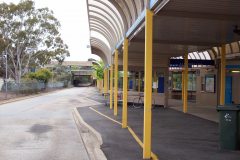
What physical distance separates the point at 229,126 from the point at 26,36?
44151 millimetres

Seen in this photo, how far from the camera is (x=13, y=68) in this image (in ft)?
188

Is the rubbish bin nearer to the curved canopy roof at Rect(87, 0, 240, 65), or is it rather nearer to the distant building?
the curved canopy roof at Rect(87, 0, 240, 65)

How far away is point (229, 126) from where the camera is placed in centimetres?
870

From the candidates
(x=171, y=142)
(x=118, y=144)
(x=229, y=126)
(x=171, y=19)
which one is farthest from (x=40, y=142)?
(x=229, y=126)

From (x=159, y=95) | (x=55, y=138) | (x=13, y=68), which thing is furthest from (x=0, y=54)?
(x=55, y=138)

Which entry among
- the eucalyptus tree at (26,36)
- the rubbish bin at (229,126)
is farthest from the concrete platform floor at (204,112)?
the eucalyptus tree at (26,36)

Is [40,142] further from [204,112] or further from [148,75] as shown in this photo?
[204,112]

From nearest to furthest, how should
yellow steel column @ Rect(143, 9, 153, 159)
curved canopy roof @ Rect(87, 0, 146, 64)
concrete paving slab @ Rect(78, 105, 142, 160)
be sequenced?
yellow steel column @ Rect(143, 9, 153, 159)
concrete paving slab @ Rect(78, 105, 142, 160)
curved canopy roof @ Rect(87, 0, 146, 64)

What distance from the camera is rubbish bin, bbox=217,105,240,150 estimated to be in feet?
28.2

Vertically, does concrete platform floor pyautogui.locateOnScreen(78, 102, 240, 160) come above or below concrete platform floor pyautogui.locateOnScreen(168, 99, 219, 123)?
below

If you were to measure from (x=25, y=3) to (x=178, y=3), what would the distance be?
143 ft

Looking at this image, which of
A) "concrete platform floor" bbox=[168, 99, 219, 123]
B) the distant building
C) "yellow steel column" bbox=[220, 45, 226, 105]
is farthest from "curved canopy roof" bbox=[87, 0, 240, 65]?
the distant building

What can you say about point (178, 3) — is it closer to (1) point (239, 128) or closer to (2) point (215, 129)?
(1) point (239, 128)

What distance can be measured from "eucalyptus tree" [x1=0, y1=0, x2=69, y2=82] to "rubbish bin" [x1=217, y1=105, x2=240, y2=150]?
4191 centimetres
